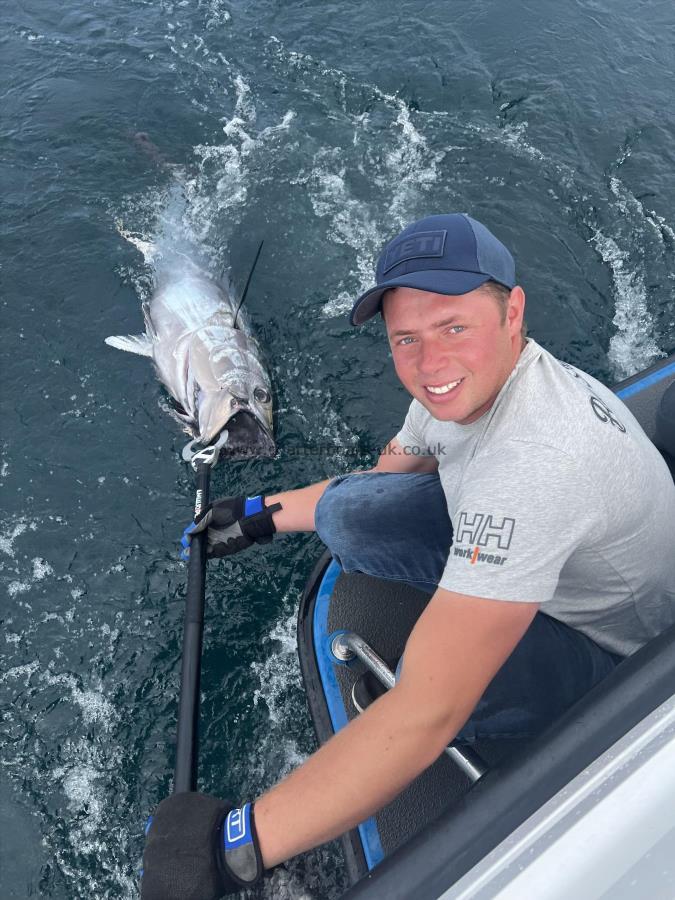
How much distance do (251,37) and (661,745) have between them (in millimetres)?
9233

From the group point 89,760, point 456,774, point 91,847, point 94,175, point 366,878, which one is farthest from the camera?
point 94,175

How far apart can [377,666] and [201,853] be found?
3.43 ft

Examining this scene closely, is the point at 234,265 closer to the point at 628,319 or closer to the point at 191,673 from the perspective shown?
the point at 628,319

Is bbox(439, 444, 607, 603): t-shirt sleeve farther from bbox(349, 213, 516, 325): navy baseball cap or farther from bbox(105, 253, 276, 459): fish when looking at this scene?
bbox(105, 253, 276, 459): fish

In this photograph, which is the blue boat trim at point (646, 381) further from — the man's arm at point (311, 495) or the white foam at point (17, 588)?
the white foam at point (17, 588)

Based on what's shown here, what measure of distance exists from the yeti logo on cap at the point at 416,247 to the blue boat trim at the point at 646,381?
2.08 m

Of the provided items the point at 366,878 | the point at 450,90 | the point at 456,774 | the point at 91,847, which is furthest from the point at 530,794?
the point at 450,90

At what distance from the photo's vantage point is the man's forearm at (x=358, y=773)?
64.9 inches

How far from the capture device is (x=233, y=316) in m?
5.36

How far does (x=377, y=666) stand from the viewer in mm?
2672

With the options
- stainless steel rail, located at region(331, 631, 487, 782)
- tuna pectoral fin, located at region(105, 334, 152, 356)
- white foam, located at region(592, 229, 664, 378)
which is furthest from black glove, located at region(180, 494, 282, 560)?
white foam, located at region(592, 229, 664, 378)

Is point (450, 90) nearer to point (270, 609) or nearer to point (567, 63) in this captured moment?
point (567, 63)

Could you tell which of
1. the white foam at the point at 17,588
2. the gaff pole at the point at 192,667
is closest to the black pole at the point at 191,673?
the gaff pole at the point at 192,667

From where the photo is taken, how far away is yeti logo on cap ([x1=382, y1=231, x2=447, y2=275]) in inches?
77.4
